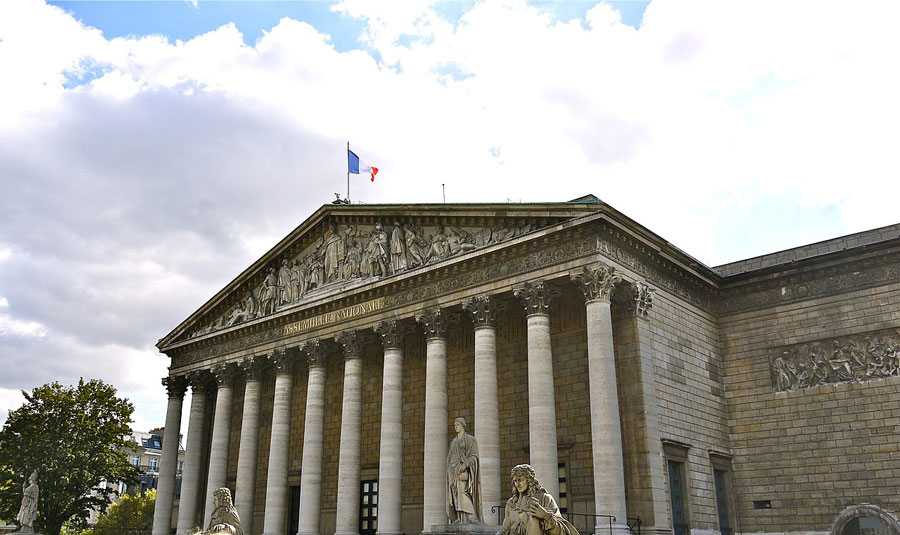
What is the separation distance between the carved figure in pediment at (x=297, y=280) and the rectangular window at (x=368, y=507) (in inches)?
310

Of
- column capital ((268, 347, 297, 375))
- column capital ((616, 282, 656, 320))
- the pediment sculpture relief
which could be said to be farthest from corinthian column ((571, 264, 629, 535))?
column capital ((268, 347, 297, 375))

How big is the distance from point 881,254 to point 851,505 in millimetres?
7583

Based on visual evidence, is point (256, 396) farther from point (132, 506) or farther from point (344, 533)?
point (132, 506)

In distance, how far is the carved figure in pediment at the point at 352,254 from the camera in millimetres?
28312

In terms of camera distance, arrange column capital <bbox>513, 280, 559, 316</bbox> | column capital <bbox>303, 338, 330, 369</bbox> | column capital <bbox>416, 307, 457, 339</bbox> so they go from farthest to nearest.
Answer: column capital <bbox>303, 338, 330, 369</bbox>
column capital <bbox>416, 307, 457, 339</bbox>
column capital <bbox>513, 280, 559, 316</bbox>

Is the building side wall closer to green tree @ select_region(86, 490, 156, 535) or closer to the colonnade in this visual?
the colonnade

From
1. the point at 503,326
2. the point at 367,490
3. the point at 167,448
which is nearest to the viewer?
the point at 503,326

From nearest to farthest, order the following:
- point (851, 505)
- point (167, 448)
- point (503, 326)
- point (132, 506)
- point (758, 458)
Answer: point (851, 505) < point (758, 458) < point (503, 326) < point (167, 448) < point (132, 506)

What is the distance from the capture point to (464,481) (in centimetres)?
1773

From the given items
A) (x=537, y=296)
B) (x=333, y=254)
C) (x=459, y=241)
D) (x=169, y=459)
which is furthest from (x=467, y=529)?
(x=169, y=459)

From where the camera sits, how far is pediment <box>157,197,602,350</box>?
2383 centimetres

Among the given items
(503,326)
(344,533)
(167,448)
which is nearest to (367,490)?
(344,533)

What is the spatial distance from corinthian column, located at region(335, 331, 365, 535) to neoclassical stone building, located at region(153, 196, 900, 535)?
7 centimetres

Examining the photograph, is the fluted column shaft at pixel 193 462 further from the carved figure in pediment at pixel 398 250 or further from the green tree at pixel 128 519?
the carved figure in pediment at pixel 398 250
